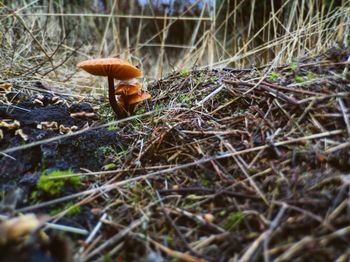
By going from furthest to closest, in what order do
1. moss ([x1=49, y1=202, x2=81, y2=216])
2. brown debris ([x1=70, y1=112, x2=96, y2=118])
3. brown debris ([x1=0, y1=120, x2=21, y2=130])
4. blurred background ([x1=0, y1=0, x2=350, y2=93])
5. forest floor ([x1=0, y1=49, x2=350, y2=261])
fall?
1. blurred background ([x1=0, y1=0, x2=350, y2=93])
2. brown debris ([x1=70, y1=112, x2=96, y2=118])
3. brown debris ([x1=0, y1=120, x2=21, y2=130])
4. moss ([x1=49, y1=202, x2=81, y2=216])
5. forest floor ([x1=0, y1=49, x2=350, y2=261])

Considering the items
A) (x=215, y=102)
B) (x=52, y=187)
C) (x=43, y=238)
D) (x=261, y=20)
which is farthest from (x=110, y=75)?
(x=261, y=20)

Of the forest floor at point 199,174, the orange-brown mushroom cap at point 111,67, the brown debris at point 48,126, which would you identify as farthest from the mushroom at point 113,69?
the brown debris at point 48,126

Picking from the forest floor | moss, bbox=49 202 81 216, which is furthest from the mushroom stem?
moss, bbox=49 202 81 216

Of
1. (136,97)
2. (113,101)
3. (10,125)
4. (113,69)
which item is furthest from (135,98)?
(10,125)

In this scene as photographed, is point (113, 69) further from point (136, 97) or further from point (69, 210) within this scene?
point (69, 210)

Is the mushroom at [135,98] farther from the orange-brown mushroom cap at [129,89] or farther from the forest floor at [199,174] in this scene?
the forest floor at [199,174]

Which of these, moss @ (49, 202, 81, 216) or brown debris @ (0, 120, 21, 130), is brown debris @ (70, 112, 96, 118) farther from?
moss @ (49, 202, 81, 216)
